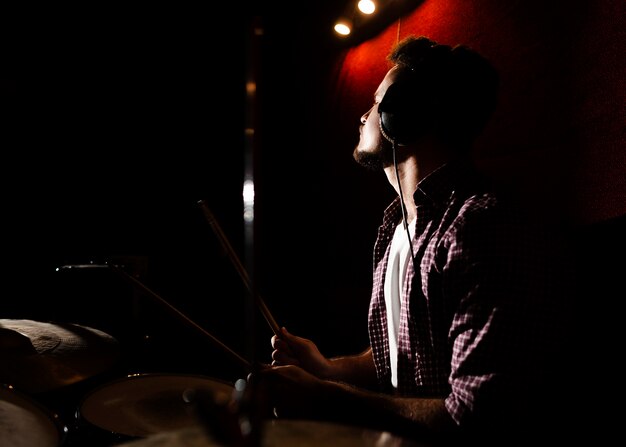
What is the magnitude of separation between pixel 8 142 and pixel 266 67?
1830mm

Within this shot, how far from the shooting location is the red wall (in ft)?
3.78

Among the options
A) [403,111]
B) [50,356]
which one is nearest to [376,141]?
[403,111]

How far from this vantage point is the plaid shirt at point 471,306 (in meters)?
0.88

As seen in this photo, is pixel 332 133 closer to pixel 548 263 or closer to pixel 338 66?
pixel 338 66

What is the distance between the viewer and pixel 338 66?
257cm

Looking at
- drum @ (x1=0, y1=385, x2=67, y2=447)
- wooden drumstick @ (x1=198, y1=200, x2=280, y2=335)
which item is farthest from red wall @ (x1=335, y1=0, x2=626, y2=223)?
drum @ (x1=0, y1=385, x2=67, y2=447)

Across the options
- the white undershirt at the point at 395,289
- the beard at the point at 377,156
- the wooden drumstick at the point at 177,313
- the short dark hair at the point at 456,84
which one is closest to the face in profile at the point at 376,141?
the beard at the point at 377,156

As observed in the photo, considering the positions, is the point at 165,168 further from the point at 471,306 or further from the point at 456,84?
the point at 471,306

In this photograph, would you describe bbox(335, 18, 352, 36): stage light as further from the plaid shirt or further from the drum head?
the drum head

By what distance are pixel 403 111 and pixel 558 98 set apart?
0.46 metres

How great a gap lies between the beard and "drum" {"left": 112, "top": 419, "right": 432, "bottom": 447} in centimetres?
105

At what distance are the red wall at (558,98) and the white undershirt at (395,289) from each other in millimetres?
418

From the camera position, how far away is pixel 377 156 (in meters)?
1.55

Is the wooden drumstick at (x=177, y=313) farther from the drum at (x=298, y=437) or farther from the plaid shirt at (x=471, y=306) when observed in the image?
the drum at (x=298, y=437)
